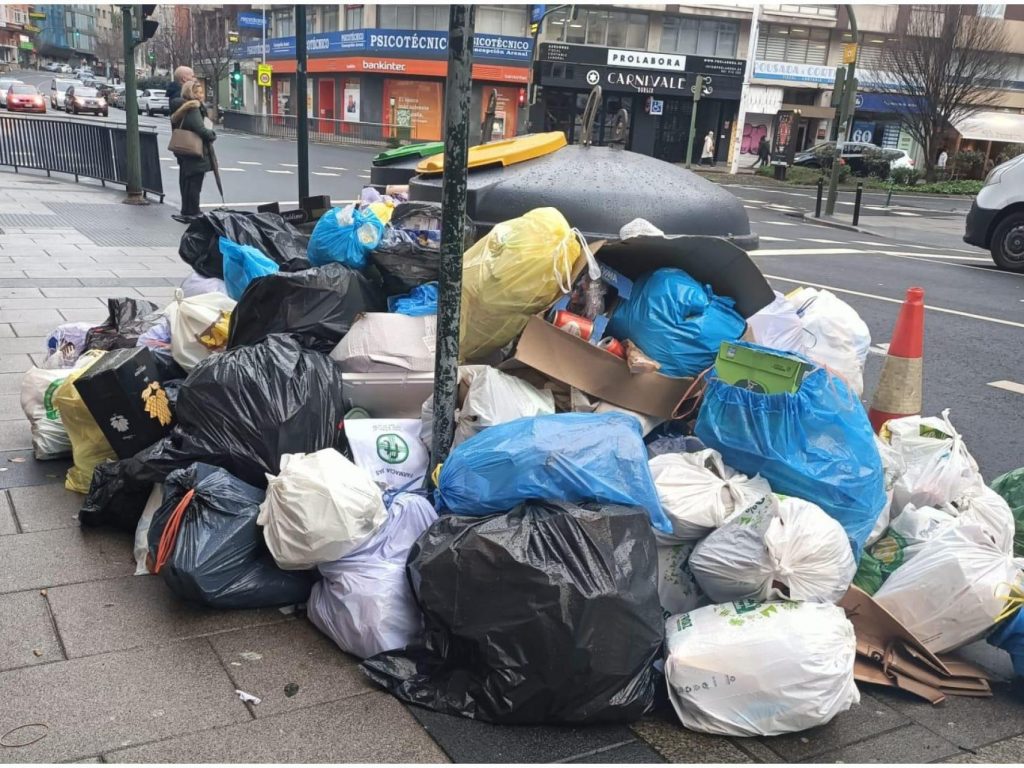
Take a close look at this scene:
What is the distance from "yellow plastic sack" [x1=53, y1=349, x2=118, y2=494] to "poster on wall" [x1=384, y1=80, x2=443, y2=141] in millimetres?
40700

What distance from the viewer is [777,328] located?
12.3 feet

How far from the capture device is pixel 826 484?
3000 mm

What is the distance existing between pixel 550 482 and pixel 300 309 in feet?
5.81

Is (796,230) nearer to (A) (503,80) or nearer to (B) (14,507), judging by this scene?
(B) (14,507)

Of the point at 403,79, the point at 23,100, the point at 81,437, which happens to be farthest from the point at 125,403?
the point at 403,79

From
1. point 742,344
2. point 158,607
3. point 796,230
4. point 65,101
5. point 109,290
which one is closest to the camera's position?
point 158,607

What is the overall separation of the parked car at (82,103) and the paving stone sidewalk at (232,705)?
4078 centimetres

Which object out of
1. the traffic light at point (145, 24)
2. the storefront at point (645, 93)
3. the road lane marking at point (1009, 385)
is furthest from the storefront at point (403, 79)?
the road lane marking at point (1009, 385)

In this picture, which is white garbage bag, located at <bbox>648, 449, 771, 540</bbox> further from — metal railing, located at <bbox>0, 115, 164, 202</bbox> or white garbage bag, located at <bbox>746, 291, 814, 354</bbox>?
metal railing, located at <bbox>0, 115, 164, 202</bbox>

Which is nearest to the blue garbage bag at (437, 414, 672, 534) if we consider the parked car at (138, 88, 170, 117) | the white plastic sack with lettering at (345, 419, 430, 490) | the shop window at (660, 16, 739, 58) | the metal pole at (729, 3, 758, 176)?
the white plastic sack with lettering at (345, 419, 430, 490)

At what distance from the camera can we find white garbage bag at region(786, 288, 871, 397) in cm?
390

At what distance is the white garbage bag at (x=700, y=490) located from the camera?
2889mm

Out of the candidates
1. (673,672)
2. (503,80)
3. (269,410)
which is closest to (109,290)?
(269,410)

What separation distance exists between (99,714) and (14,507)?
1596 millimetres
